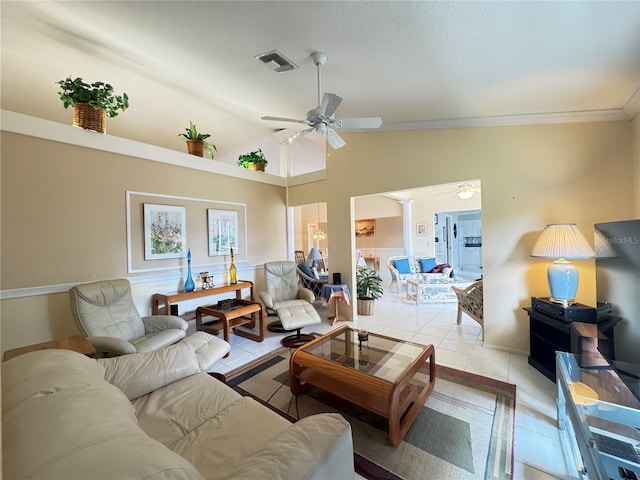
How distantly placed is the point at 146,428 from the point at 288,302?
242 cm

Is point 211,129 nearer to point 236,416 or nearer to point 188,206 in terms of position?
point 188,206

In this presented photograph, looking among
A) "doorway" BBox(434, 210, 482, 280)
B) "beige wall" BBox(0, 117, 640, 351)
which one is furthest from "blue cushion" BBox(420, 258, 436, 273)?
"beige wall" BBox(0, 117, 640, 351)

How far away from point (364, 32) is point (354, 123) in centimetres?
69

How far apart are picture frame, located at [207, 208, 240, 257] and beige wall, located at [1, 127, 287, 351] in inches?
24.4

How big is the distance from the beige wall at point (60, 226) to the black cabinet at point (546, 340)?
4418 millimetres

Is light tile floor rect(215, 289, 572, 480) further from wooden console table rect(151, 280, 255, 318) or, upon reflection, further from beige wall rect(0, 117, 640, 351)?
wooden console table rect(151, 280, 255, 318)

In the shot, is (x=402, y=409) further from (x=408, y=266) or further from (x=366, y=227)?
(x=366, y=227)

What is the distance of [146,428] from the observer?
4.25 ft

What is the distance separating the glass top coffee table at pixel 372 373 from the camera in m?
1.69

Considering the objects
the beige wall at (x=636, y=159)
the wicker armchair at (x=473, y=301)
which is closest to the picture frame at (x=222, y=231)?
the wicker armchair at (x=473, y=301)

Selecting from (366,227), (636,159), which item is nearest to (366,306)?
(636,159)

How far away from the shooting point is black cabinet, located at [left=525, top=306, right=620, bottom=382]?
2334 mm

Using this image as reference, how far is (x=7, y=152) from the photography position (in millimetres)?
2326

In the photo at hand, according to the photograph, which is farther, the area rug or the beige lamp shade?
the beige lamp shade
